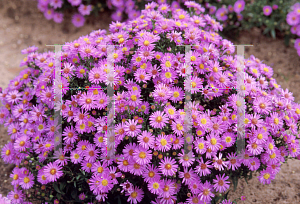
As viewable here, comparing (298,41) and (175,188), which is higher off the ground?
(298,41)

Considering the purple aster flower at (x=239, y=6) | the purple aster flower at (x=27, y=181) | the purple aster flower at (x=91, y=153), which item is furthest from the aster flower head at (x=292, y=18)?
the purple aster flower at (x=27, y=181)

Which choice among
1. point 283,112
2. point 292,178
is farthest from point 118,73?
point 292,178

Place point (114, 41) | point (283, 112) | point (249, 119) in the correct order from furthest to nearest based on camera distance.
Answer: point (114, 41)
point (283, 112)
point (249, 119)

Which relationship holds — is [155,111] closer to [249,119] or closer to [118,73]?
[118,73]

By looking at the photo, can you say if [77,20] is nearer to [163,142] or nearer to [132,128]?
[132,128]

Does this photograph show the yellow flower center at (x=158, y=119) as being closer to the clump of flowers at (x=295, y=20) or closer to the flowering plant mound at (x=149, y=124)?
the flowering plant mound at (x=149, y=124)

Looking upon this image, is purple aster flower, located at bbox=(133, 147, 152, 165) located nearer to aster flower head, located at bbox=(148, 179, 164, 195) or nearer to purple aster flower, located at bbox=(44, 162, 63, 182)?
aster flower head, located at bbox=(148, 179, 164, 195)

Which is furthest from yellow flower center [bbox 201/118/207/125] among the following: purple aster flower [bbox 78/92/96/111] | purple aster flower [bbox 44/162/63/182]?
purple aster flower [bbox 44/162/63/182]
